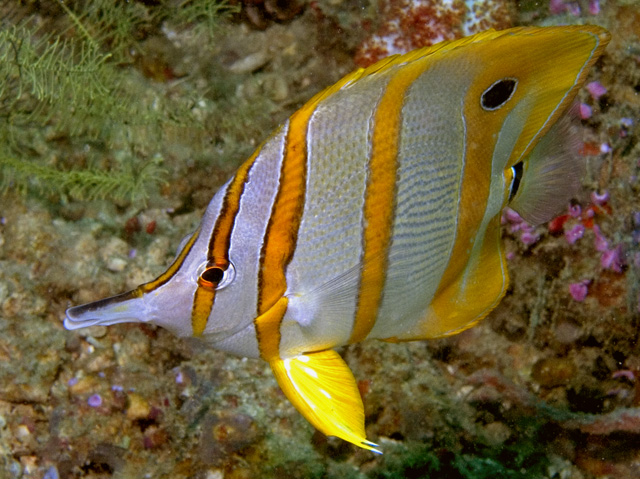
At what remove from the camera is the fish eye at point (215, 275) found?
1420 mm

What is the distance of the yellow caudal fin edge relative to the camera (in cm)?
157

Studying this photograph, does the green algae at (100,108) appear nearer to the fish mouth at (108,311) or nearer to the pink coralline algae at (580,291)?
the fish mouth at (108,311)

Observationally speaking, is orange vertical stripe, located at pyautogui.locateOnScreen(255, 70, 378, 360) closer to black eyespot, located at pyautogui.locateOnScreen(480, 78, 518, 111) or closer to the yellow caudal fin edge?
the yellow caudal fin edge

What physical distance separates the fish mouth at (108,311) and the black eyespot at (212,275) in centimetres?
18

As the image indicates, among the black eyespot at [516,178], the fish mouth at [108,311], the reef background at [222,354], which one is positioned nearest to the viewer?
the fish mouth at [108,311]

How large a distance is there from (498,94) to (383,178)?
0.45 m

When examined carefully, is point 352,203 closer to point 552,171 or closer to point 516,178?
point 516,178

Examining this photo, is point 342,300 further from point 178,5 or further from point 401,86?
point 178,5

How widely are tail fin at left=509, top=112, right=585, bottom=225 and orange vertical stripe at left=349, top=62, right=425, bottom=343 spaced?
20.5 inches

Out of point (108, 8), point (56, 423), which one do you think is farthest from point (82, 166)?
point (56, 423)

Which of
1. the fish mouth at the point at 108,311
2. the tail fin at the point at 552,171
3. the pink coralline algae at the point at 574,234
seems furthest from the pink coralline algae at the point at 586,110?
the fish mouth at the point at 108,311

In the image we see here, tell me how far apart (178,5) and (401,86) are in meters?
2.51

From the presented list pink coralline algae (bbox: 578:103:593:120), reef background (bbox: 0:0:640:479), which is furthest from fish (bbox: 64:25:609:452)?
pink coralline algae (bbox: 578:103:593:120)

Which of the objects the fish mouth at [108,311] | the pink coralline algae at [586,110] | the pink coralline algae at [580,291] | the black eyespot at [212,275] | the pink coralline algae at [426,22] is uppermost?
the pink coralline algae at [426,22]
